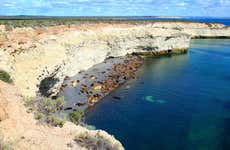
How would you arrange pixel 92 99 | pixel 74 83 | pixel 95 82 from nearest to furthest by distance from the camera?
pixel 92 99 < pixel 74 83 < pixel 95 82

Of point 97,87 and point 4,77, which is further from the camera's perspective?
point 97,87

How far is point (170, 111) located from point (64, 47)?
1904 centimetres

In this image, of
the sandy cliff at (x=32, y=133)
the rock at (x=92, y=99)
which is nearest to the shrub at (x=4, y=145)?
the sandy cliff at (x=32, y=133)

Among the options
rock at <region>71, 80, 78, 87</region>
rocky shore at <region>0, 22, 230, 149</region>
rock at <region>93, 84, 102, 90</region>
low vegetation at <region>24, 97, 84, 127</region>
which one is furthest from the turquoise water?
low vegetation at <region>24, 97, 84, 127</region>

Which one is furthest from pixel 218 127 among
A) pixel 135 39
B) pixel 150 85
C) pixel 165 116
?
pixel 135 39

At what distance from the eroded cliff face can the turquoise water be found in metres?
7.26

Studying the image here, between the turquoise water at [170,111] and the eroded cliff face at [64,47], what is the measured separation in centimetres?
726

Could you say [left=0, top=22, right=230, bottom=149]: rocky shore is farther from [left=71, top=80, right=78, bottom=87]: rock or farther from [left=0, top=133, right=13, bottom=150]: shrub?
[left=0, top=133, right=13, bottom=150]: shrub

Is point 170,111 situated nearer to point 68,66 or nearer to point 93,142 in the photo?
point 68,66

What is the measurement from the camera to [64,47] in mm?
42688

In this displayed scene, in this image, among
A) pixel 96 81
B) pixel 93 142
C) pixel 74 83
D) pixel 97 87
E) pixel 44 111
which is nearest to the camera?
pixel 93 142

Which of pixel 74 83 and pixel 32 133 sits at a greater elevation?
pixel 32 133

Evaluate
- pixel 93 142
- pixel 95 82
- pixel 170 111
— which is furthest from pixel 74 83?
pixel 93 142

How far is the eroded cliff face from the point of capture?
2920 cm
